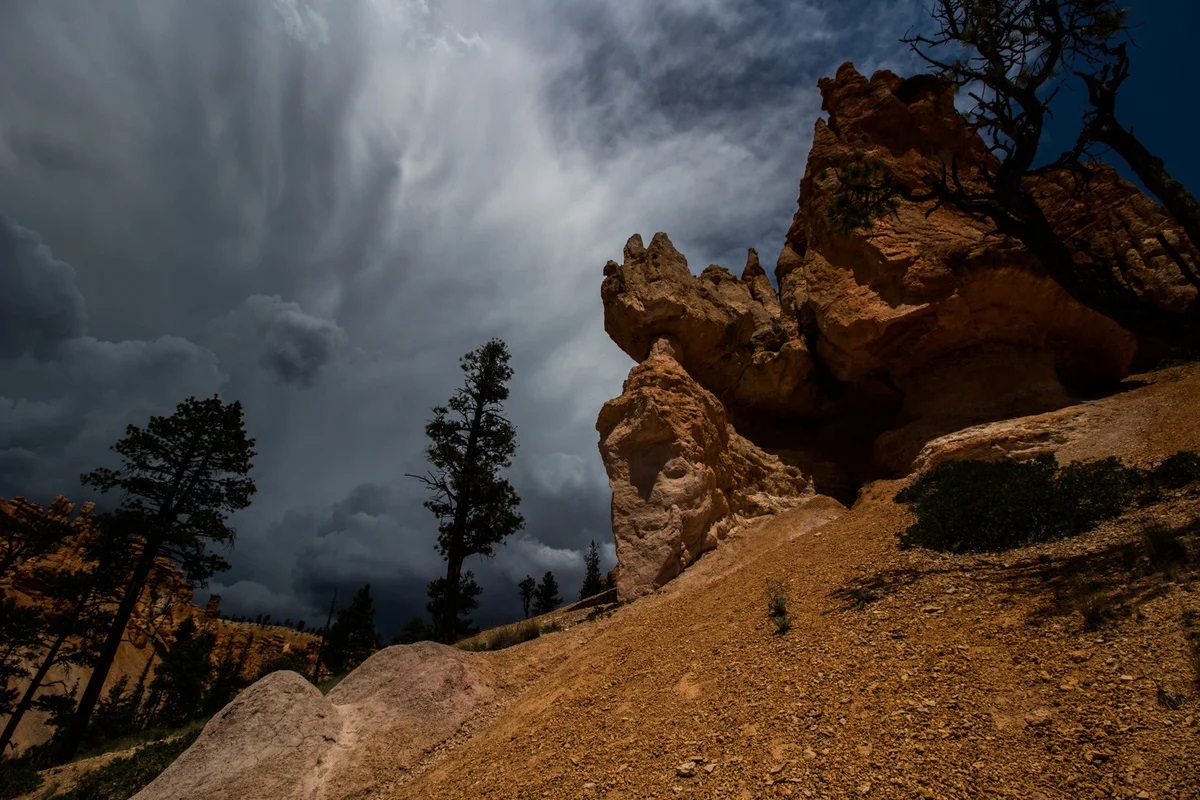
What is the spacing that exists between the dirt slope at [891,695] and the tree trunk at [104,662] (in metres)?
16.2

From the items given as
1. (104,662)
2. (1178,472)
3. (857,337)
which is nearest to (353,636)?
(104,662)

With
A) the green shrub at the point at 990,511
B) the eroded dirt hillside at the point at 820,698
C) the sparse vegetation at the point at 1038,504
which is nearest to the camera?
the eroded dirt hillside at the point at 820,698

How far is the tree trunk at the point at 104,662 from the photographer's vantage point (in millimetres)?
16828

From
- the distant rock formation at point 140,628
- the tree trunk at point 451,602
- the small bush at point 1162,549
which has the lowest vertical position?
the small bush at point 1162,549

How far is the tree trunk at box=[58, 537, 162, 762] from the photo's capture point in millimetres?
16828

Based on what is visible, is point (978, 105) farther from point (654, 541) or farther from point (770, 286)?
point (770, 286)

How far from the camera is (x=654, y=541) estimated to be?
16.3 m

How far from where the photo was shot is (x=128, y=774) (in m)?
13.3

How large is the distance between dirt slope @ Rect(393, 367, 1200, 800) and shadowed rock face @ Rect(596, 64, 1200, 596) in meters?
7.70

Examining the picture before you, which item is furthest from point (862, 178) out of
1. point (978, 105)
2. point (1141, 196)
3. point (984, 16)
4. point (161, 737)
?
point (161, 737)

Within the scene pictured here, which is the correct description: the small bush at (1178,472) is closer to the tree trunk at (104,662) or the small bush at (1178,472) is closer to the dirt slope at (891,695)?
the dirt slope at (891,695)

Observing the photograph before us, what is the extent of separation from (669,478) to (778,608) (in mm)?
8496

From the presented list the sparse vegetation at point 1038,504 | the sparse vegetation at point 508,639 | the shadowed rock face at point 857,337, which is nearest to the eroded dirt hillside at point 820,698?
the sparse vegetation at point 1038,504

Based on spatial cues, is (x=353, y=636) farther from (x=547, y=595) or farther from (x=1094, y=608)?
(x=1094, y=608)
